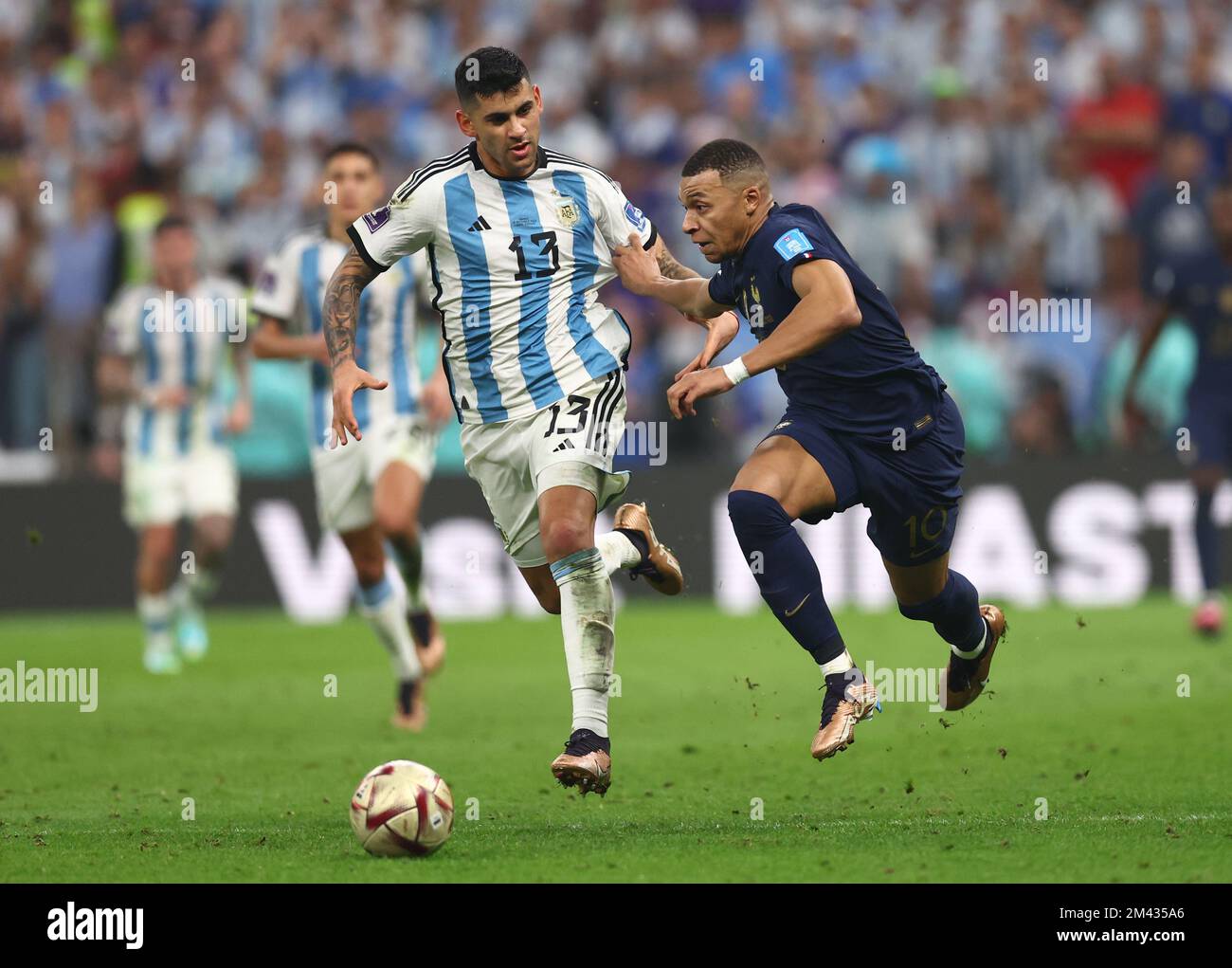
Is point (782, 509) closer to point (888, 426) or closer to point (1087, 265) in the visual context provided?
point (888, 426)

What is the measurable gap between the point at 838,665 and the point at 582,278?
184 centimetres

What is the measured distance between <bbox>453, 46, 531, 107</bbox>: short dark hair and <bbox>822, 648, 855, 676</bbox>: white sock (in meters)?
2.34

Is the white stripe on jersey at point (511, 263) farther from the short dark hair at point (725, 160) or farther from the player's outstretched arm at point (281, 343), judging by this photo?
the player's outstretched arm at point (281, 343)

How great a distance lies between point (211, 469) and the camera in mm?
13414

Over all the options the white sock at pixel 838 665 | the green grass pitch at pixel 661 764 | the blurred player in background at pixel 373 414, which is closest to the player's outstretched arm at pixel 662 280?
the white sock at pixel 838 665

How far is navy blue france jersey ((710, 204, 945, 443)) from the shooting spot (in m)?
6.95

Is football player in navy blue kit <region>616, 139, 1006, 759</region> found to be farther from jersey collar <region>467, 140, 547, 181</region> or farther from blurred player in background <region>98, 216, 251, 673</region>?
blurred player in background <region>98, 216, 251, 673</region>

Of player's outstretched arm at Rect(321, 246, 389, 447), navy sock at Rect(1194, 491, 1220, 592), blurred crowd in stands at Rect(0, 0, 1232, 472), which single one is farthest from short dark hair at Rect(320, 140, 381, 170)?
navy sock at Rect(1194, 491, 1220, 592)

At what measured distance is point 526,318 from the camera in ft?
24.1

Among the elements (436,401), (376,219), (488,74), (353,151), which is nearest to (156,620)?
(436,401)

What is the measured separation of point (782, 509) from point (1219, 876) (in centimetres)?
196

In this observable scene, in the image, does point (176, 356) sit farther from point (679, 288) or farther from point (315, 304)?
point (679, 288)

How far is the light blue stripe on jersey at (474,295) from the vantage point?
727 cm

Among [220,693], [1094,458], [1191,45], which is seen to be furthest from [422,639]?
[1191,45]
